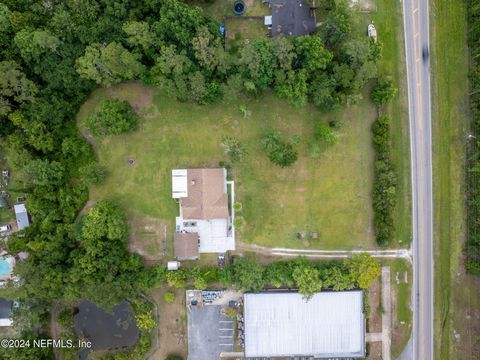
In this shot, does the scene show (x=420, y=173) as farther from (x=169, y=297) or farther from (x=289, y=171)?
(x=169, y=297)

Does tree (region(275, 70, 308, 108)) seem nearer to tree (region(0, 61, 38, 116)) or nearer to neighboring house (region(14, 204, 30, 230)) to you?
tree (region(0, 61, 38, 116))

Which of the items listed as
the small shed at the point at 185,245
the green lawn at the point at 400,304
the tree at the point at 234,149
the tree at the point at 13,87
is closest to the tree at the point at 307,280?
the green lawn at the point at 400,304

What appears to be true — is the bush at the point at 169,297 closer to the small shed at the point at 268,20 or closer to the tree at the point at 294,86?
the tree at the point at 294,86

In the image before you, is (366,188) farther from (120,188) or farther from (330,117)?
(120,188)

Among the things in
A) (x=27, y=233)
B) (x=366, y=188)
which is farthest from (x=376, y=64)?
(x=27, y=233)

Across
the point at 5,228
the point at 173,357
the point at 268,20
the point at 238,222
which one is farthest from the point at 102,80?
the point at 173,357

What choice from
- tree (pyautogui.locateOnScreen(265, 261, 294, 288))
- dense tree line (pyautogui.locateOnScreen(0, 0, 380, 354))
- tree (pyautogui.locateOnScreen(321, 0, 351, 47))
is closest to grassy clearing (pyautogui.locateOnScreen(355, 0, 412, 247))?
dense tree line (pyautogui.locateOnScreen(0, 0, 380, 354))

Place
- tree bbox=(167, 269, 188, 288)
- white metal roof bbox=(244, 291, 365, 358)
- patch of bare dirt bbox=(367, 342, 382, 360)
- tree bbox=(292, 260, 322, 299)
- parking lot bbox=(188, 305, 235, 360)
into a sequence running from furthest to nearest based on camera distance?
parking lot bbox=(188, 305, 235, 360) < patch of bare dirt bbox=(367, 342, 382, 360) < white metal roof bbox=(244, 291, 365, 358) < tree bbox=(167, 269, 188, 288) < tree bbox=(292, 260, 322, 299)
